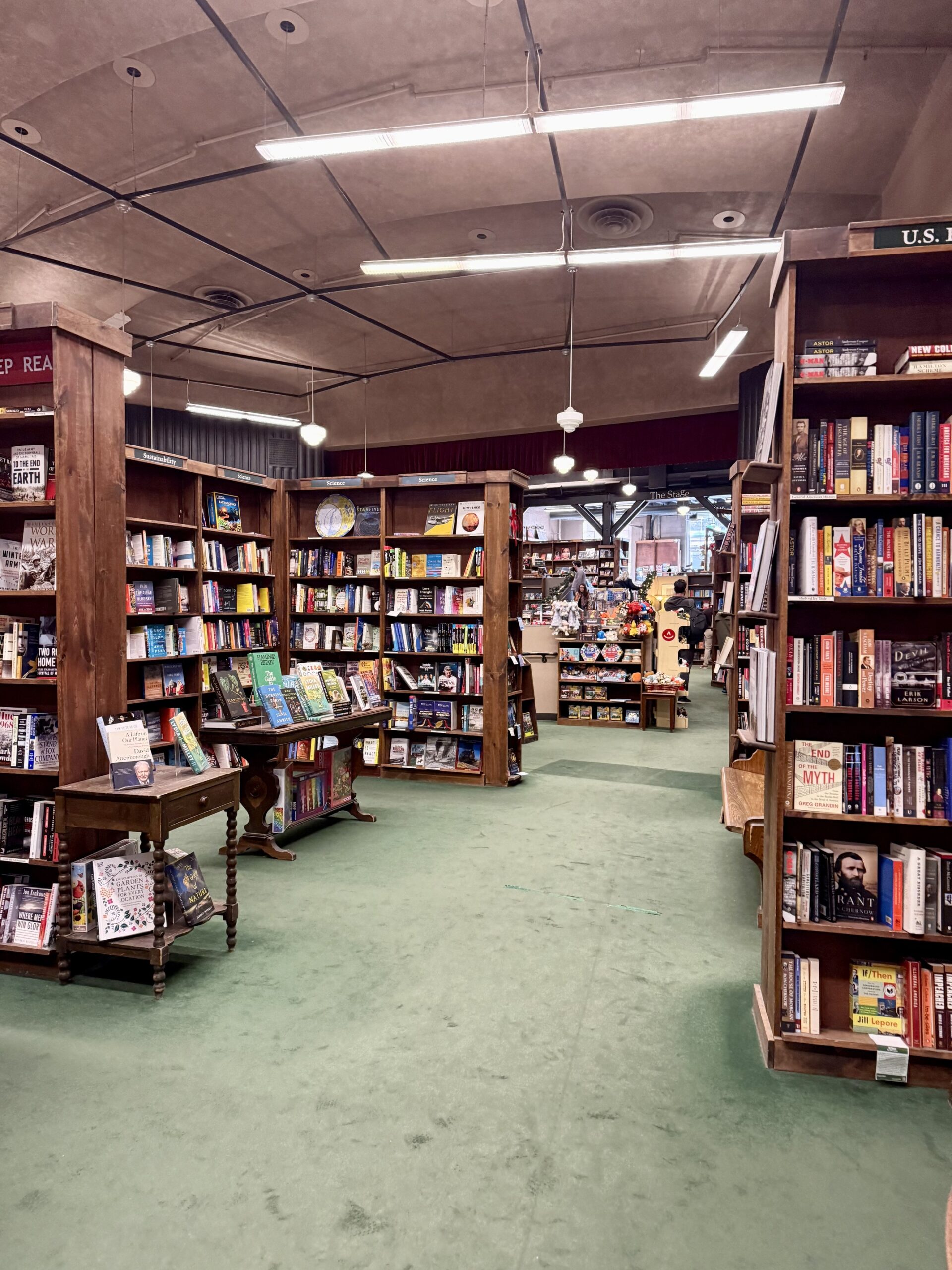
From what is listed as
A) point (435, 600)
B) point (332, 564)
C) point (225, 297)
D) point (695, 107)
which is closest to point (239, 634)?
point (332, 564)

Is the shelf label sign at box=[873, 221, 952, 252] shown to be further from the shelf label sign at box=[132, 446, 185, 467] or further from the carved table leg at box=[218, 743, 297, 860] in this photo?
the shelf label sign at box=[132, 446, 185, 467]

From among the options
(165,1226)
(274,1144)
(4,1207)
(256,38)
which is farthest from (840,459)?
(256,38)

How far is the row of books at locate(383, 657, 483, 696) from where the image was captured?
6965 mm

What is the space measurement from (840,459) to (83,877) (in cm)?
346

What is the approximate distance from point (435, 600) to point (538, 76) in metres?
4.28

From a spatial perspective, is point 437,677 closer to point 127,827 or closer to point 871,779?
point 127,827

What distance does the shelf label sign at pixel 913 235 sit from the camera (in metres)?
2.43

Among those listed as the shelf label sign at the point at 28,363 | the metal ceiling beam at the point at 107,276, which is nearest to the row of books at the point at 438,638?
the shelf label sign at the point at 28,363

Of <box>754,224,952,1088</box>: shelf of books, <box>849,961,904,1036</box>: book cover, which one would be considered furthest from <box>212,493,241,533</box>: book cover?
<box>849,961,904,1036</box>: book cover

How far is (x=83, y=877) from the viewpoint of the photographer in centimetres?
323

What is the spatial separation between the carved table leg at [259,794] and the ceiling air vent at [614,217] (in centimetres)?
658

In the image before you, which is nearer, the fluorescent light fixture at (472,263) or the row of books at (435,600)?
the fluorescent light fixture at (472,263)

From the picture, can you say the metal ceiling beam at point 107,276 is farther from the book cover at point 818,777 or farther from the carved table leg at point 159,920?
the book cover at point 818,777

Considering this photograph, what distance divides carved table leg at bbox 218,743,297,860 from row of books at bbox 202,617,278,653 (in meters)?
2.20
